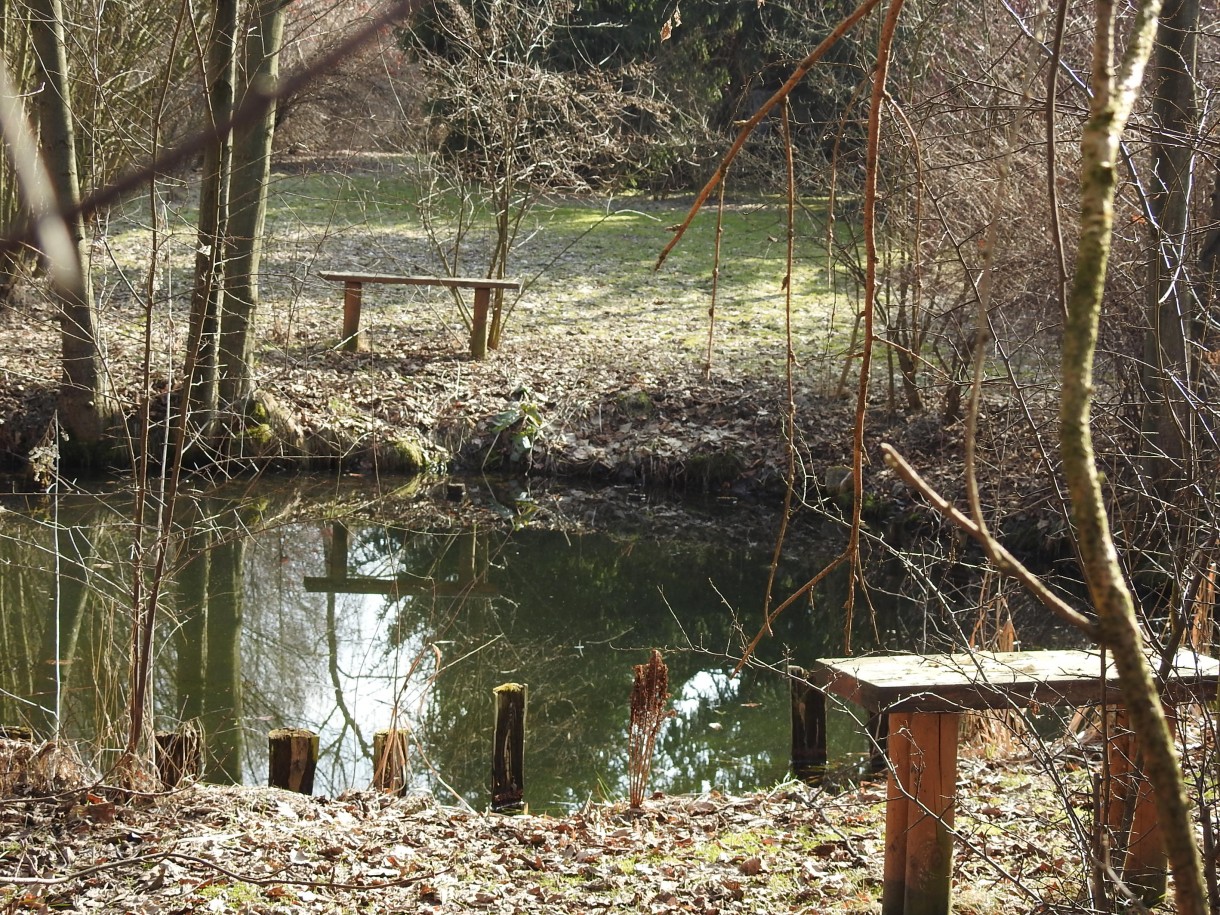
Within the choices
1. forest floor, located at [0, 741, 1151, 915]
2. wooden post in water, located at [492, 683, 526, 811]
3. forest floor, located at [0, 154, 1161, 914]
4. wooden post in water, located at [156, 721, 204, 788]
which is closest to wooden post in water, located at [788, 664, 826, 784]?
forest floor, located at [0, 154, 1161, 914]

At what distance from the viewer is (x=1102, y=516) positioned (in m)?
0.58

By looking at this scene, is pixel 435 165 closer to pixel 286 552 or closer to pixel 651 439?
pixel 651 439

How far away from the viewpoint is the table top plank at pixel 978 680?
10.5 ft

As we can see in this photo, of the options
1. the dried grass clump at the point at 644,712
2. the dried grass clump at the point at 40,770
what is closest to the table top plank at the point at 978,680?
the dried grass clump at the point at 644,712

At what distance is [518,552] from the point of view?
32.2ft

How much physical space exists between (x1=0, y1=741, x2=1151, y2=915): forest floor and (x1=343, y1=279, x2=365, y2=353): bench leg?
8780 mm

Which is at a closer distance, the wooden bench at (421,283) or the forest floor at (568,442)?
the forest floor at (568,442)

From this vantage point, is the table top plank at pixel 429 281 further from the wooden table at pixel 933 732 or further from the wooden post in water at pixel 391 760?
the wooden table at pixel 933 732

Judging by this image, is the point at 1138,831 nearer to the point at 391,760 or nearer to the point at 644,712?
the point at 644,712

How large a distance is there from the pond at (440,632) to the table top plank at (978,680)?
63 cm

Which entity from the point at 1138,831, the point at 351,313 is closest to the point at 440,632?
the point at 1138,831

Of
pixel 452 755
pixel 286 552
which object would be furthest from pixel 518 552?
pixel 452 755

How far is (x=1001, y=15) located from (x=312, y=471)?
771 cm

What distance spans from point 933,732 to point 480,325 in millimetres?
10365
